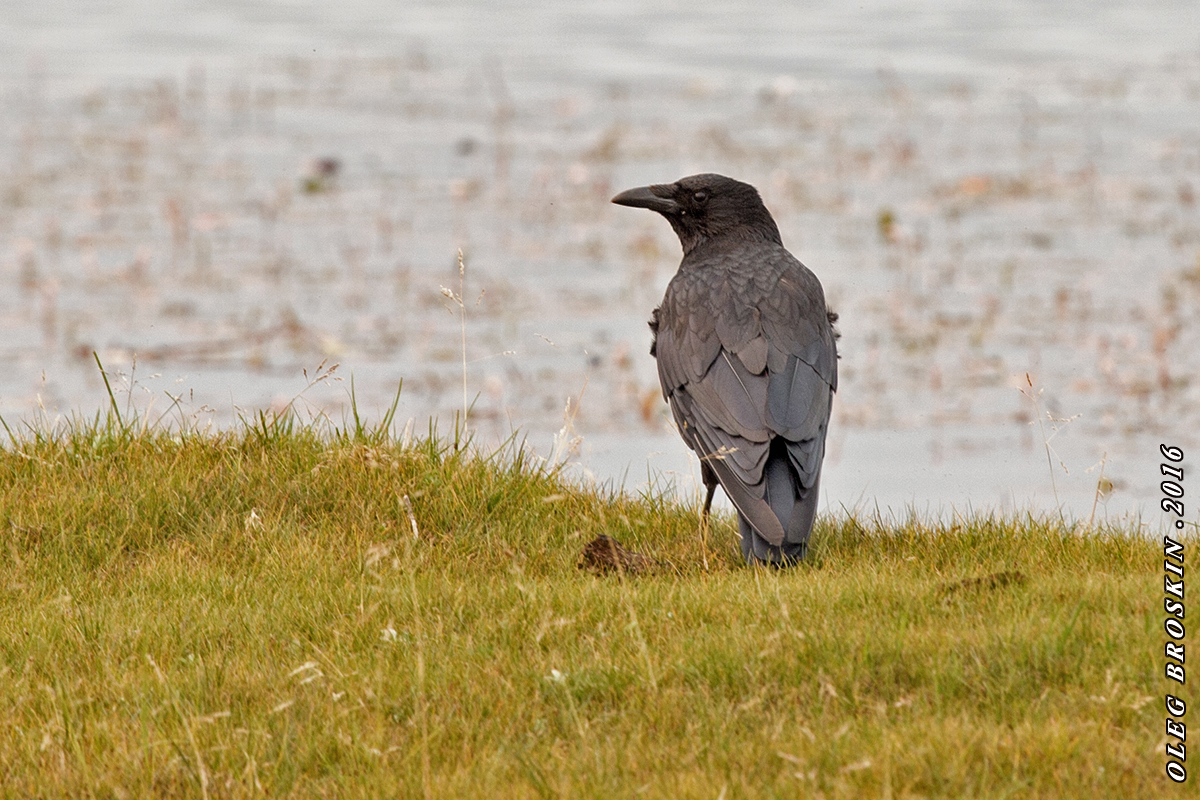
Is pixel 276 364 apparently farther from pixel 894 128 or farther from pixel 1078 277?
pixel 894 128

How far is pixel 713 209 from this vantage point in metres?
6.60

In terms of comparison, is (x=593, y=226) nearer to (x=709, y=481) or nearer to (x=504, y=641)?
(x=709, y=481)

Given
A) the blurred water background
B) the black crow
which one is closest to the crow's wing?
the black crow

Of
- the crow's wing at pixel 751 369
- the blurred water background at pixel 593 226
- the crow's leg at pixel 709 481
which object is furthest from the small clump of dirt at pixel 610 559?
the blurred water background at pixel 593 226

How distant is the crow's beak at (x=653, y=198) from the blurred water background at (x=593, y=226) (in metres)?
1.19

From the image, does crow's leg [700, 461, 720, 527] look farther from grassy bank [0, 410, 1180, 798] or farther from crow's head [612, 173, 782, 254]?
crow's head [612, 173, 782, 254]

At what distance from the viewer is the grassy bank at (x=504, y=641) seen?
3.58m

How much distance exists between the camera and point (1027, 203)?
1365 cm

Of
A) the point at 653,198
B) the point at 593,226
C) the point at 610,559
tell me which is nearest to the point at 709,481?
the point at 610,559

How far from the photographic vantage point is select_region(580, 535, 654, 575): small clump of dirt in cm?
505

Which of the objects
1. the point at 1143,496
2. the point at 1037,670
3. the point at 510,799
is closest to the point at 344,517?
the point at 510,799

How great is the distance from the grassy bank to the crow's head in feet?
4.66

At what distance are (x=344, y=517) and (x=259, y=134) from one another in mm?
10941

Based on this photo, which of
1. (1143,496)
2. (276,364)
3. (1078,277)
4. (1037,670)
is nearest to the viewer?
(1037,670)
